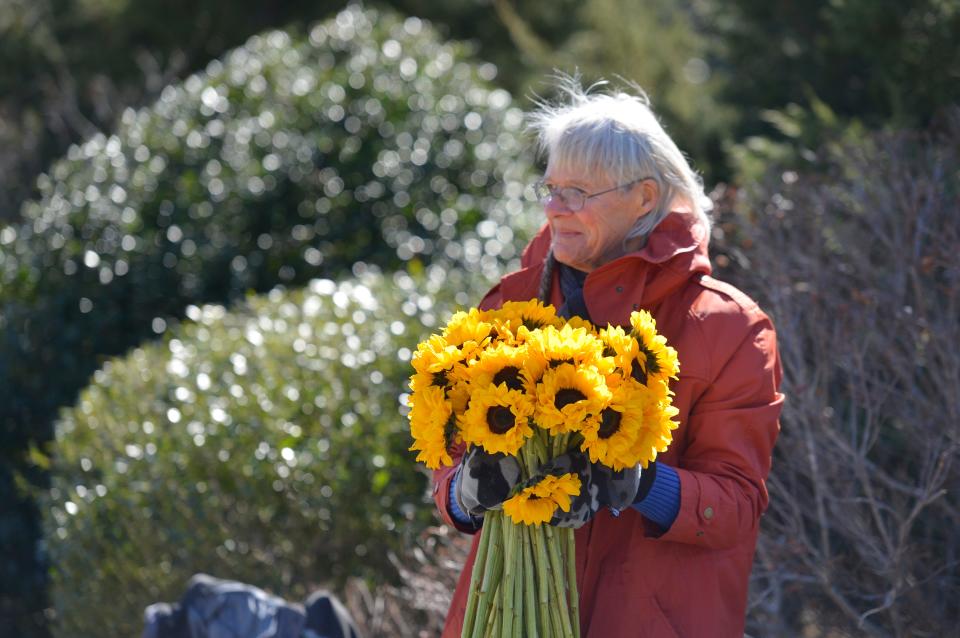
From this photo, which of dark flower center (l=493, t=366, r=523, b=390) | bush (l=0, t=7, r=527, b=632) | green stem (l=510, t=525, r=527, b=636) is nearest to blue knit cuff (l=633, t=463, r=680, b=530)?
green stem (l=510, t=525, r=527, b=636)

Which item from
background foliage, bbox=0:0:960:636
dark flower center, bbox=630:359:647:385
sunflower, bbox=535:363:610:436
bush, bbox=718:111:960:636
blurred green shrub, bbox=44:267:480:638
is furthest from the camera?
blurred green shrub, bbox=44:267:480:638

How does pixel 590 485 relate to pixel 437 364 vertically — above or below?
below

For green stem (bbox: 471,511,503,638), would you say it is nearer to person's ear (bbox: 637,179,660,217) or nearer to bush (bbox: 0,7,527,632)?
person's ear (bbox: 637,179,660,217)

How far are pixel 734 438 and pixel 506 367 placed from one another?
471 mm

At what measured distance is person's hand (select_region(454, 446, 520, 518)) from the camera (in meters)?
2.04

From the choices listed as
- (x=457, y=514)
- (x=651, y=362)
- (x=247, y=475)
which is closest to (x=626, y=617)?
(x=457, y=514)

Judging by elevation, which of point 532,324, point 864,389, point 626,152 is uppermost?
point 626,152

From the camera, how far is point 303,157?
6.19 metres

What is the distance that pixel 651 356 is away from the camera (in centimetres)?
204

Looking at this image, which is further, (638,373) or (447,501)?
(447,501)

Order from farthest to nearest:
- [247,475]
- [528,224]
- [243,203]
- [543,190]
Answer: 1. [243,203]
2. [528,224]
3. [247,475]
4. [543,190]

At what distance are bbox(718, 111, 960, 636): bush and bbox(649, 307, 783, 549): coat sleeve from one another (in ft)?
3.20

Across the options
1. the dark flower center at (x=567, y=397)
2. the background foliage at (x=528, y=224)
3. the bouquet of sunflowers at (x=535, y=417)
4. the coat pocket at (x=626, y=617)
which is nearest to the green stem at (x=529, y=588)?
the bouquet of sunflowers at (x=535, y=417)

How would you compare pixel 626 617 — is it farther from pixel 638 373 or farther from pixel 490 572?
pixel 638 373
